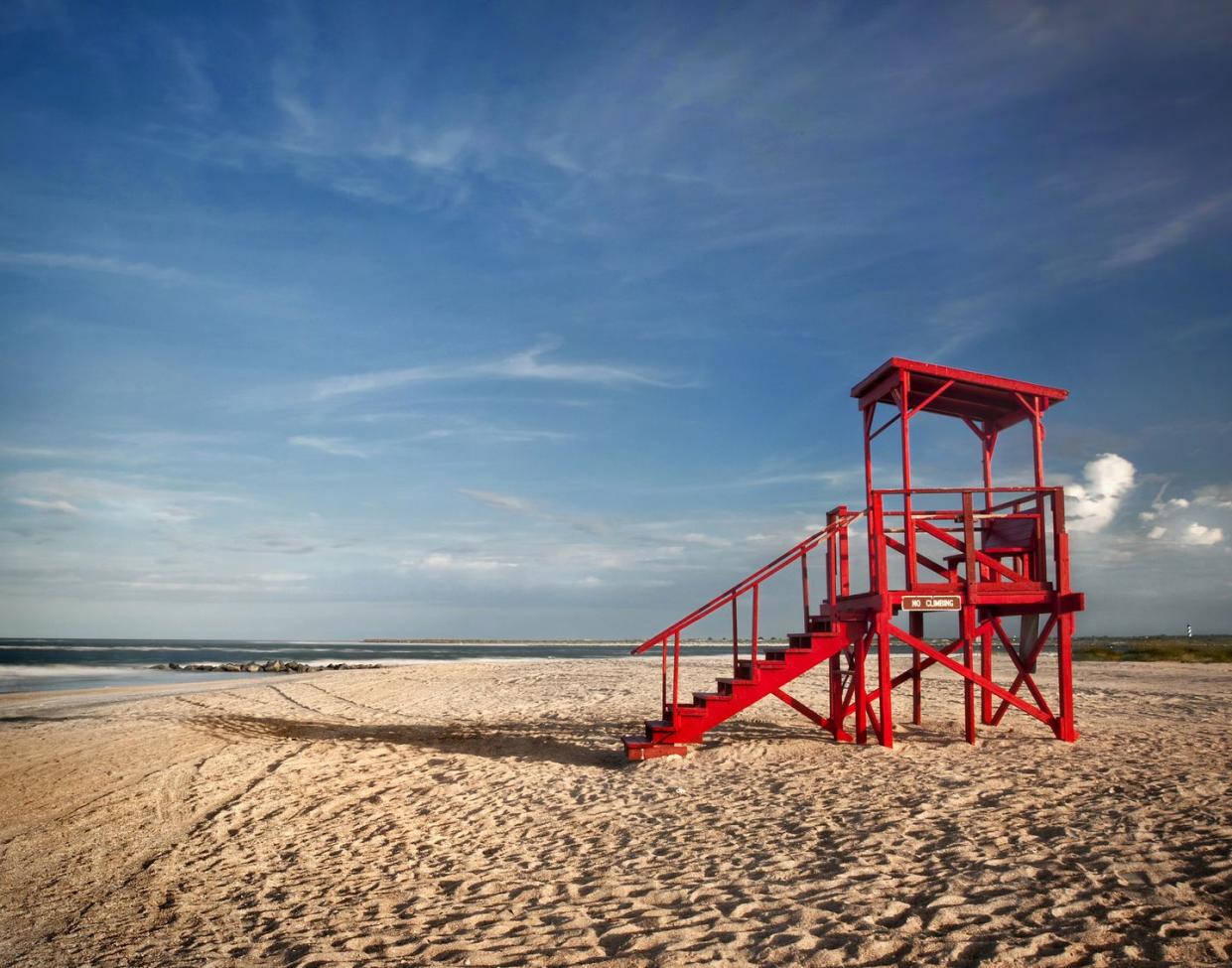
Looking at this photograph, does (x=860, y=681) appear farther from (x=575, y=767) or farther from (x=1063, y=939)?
(x=1063, y=939)

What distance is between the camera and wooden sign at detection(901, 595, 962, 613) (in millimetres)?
12953

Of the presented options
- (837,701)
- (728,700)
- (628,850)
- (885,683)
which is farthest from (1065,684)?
(628,850)

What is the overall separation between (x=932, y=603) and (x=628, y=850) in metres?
6.67

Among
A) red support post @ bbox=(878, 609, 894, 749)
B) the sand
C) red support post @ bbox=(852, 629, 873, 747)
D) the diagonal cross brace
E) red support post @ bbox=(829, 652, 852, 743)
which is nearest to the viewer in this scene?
the sand

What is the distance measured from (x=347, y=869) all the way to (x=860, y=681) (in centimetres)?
765

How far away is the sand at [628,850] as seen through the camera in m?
5.96

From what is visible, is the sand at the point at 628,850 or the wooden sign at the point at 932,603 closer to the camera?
the sand at the point at 628,850

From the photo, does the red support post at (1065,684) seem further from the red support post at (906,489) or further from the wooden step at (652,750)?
the wooden step at (652,750)

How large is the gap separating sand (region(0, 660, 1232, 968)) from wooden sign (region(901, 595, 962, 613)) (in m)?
1.88

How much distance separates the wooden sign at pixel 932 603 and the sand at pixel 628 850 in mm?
1876

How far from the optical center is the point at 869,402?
14273 mm

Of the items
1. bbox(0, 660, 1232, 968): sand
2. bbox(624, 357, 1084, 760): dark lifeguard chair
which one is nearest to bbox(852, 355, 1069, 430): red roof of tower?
bbox(624, 357, 1084, 760): dark lifeguard chair

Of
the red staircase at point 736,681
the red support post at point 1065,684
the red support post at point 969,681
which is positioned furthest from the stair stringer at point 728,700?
the red support post at point 1065,684

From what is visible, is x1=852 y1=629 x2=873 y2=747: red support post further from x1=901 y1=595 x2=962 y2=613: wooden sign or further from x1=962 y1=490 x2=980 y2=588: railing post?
x1=962 y1=490 x2=980 y2=588: railing post
